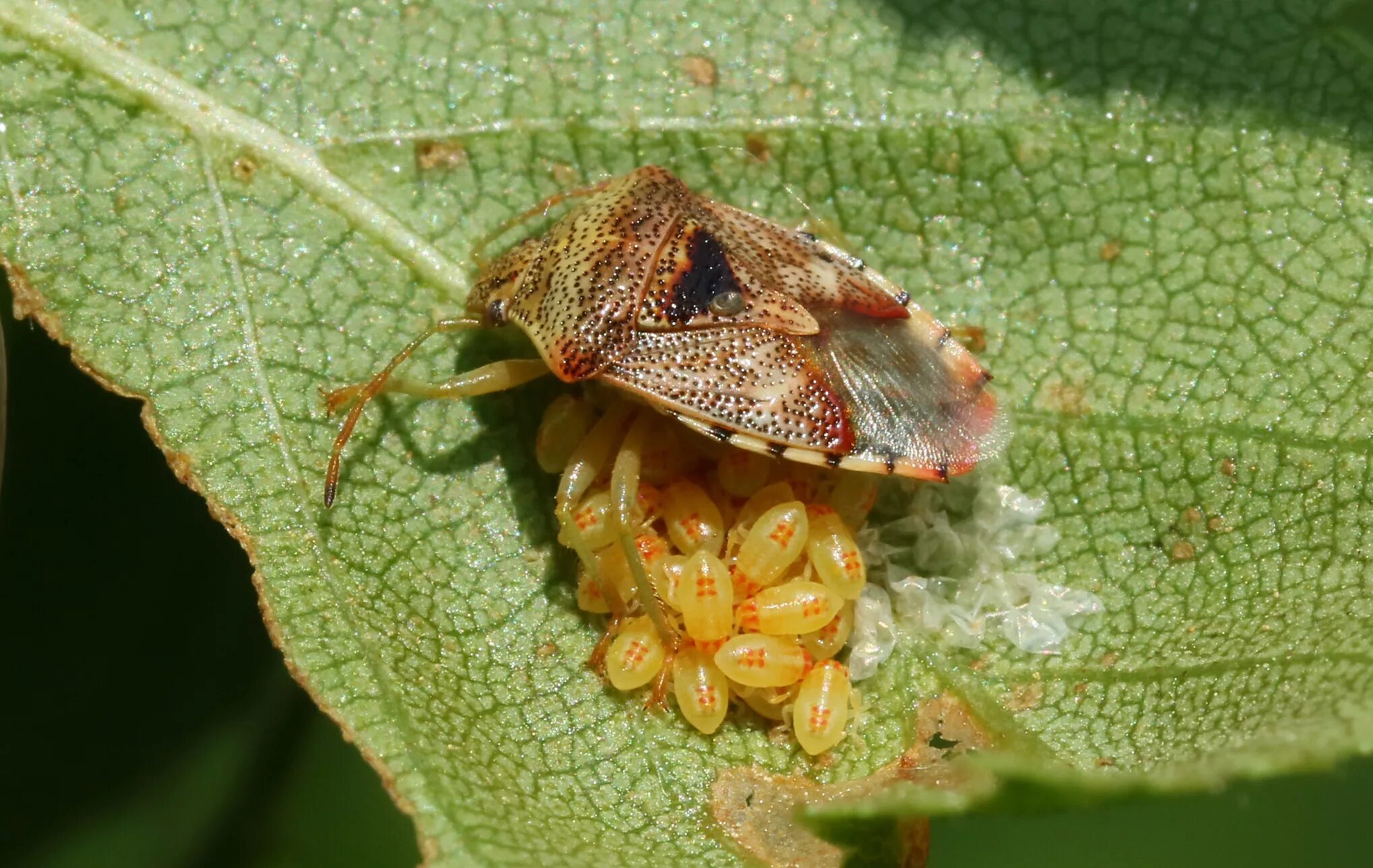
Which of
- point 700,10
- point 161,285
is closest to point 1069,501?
point 700,10

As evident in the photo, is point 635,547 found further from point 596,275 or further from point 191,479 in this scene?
point 191,479

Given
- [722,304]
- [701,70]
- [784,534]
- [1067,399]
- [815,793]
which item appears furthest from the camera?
[701,70]

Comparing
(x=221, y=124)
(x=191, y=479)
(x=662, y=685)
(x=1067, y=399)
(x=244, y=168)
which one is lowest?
(x=662, y=685)

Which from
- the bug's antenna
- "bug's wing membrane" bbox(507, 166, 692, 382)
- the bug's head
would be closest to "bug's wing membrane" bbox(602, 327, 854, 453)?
"bug's wing membrane" bbox(507, 166, 692, 382)

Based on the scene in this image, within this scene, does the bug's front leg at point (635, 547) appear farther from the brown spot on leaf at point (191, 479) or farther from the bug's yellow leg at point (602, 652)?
the brown spot on leaf at point (191, 479)

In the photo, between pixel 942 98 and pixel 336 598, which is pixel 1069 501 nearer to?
pixel 942 98

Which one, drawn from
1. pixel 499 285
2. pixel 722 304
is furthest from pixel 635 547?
pixel 499 285
